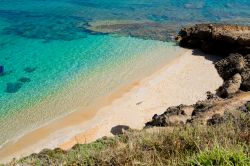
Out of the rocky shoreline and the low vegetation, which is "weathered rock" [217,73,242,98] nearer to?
the rocky shoreline

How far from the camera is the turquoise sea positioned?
2441 centimetres

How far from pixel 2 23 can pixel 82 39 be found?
1268 centimetres

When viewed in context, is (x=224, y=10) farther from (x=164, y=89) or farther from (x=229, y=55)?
(x=164, y=89)

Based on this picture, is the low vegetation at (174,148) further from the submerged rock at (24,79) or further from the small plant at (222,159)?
the submerged rock at (24,79)

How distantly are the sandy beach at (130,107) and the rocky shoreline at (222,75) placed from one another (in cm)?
129

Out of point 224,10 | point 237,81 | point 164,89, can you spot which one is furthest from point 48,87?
point 224,10

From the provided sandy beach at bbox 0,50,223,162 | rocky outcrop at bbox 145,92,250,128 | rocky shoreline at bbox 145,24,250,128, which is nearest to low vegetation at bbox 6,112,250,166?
rocky shoreline at bbox 145,24,250,128

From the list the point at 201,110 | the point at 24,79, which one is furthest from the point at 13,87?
the point at 201,110

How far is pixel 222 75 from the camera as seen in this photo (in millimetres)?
28016

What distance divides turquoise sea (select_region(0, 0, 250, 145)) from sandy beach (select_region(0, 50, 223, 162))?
938 millimetres

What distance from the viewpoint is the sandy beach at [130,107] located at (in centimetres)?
1997

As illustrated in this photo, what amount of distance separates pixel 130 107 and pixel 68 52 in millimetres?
13660

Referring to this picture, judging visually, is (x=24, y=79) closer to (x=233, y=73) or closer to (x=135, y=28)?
(x=233, y=73)

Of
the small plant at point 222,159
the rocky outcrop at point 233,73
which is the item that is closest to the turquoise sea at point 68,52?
the rocky outcrop at point 233,73
